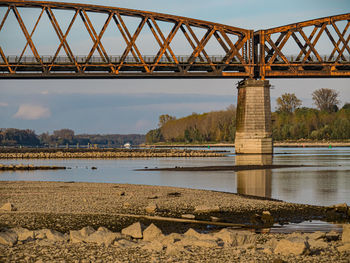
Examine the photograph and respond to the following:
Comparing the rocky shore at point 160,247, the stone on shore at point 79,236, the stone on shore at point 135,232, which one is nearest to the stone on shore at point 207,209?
the rocky shore at point 160,247

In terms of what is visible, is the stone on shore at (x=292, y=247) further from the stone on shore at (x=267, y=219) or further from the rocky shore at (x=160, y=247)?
the stone on shore at (x=267, y=219)

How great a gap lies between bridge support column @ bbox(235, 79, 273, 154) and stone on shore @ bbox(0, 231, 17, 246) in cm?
6767

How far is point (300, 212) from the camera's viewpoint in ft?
69.1

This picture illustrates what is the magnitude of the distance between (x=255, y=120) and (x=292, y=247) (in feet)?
224

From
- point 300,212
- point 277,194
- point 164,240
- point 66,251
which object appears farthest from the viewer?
point 277,194

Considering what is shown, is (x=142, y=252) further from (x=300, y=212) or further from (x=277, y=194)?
(x=277, y=194)

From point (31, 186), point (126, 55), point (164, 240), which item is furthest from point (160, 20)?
point (164, 240)

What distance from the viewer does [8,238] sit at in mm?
13766

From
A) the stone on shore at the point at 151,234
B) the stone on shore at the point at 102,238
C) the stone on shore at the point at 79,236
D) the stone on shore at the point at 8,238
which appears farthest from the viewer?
the stone on shore at the point at 151,234

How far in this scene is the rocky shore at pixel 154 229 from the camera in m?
12.7

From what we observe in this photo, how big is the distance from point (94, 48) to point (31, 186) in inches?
2070

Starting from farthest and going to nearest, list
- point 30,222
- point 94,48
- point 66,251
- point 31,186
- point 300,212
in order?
point 94,48, point 31,186, point 300,212, point 30,222, point 66,251

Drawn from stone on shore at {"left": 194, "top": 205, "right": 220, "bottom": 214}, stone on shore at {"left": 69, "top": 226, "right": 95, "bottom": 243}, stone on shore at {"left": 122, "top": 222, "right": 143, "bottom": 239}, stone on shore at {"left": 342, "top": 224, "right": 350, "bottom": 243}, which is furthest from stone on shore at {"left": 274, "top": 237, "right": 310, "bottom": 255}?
stone on shore at {"left": 194, "top": 205, "right": 220, "bottom": 214}

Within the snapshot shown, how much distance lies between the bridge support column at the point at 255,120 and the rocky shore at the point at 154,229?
5312cm
